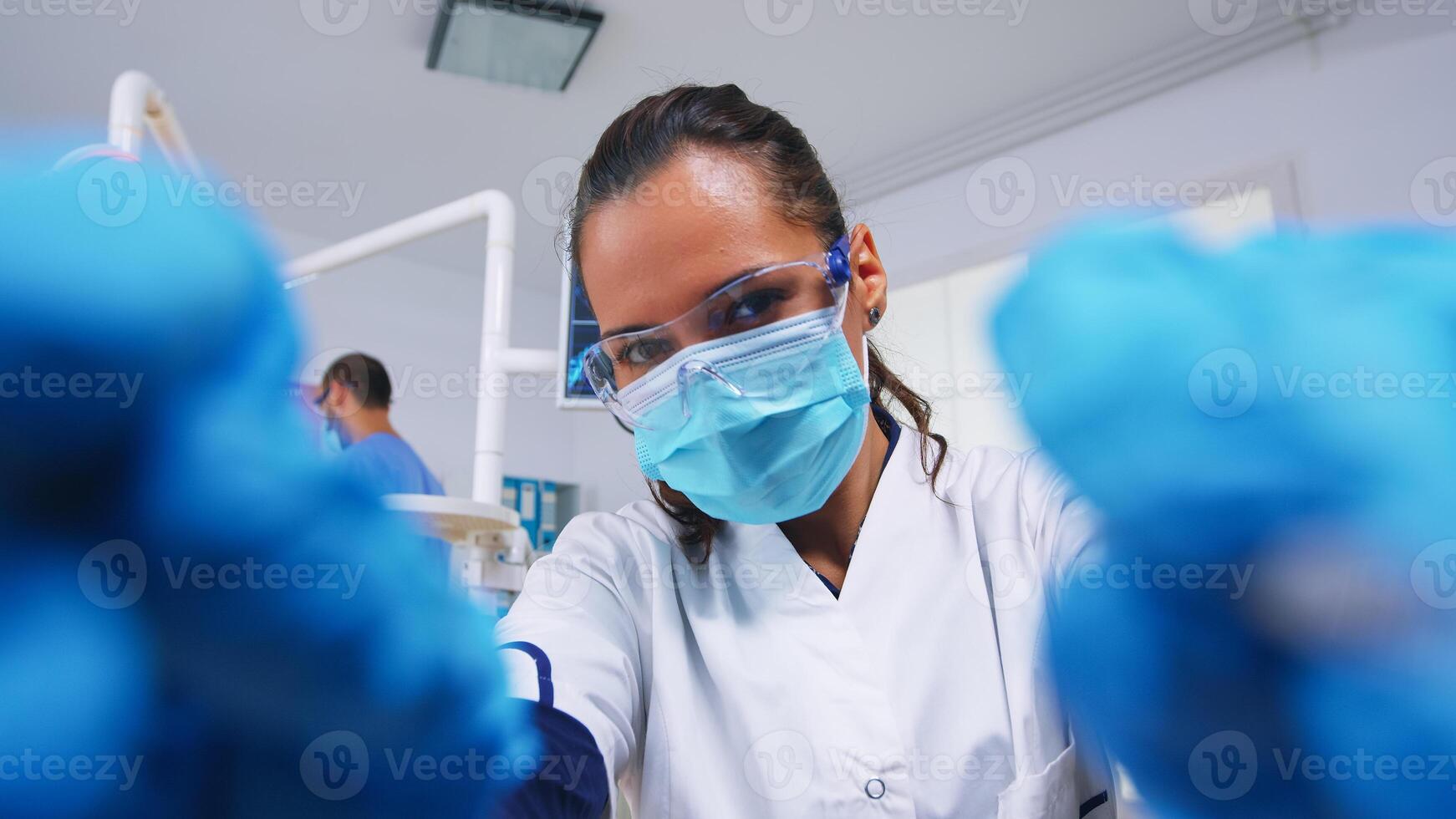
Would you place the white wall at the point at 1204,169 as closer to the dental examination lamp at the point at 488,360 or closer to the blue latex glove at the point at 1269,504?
the dental examination lamp at the point at 488,360

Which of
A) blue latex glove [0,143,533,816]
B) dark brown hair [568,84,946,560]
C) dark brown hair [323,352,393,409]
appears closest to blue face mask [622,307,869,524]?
dark brown hair [568,84,946,560]

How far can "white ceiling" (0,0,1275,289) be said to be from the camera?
319cm

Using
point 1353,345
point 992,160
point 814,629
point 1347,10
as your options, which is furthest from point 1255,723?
point 992,160

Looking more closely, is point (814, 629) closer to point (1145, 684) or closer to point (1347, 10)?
point (1145, 684)

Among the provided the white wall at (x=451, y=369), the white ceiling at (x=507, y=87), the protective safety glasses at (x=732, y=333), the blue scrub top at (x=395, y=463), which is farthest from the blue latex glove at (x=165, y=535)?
the white wall at (x=451, y=369)

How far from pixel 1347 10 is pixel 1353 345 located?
11.7 ft

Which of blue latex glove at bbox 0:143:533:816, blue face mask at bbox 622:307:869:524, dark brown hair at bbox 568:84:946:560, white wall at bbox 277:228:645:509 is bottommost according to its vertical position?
blue latex glove at bbox 0:143:533:816

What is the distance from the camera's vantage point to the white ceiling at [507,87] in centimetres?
319

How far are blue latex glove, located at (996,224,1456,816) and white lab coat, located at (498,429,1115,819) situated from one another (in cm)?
40

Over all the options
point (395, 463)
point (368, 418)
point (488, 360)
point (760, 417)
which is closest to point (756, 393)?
point (760, 417)

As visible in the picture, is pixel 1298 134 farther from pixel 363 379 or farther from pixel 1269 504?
pixel 1269 504

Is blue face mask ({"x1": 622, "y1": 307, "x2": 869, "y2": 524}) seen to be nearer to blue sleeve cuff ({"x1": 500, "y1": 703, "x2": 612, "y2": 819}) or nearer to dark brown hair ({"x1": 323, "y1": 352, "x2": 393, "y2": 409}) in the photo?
blue sleeve cuff ({"x1": 500, "y1": 703, "x2": 612, "y2": 819})

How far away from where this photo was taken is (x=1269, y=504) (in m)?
0.38

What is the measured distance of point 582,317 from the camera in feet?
7.23
